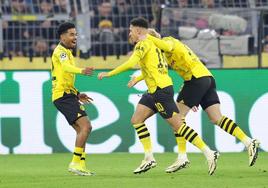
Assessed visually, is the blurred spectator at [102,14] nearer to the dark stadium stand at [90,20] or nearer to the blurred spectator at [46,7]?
the dark stadium stand at [90,20]

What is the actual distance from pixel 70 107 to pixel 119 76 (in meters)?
4.59

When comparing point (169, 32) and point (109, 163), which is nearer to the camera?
point (109, 163)

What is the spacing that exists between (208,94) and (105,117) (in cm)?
436

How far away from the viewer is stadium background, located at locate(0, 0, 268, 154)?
61.4 ft

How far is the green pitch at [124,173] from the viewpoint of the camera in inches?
488

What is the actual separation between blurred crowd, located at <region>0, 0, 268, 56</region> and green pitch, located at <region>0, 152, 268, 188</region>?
9.18 feet

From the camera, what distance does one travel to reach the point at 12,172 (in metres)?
14.6

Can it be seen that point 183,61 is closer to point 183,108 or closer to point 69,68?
point 183,108

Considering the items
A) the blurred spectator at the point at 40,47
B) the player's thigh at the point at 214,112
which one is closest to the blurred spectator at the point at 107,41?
the blurred spectator at the point at 40,47

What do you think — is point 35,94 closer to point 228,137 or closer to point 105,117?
point 105,117

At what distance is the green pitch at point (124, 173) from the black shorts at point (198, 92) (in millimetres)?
942

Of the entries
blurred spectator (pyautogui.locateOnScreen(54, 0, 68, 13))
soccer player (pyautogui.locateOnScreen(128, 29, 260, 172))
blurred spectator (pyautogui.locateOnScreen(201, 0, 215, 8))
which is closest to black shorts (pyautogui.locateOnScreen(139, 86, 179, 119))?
soccer player (pyautogui.locateOnScreen(128, 29, 260, 172))

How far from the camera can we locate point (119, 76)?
62.2 ft

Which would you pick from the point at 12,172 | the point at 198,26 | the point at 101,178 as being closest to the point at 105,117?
the point at 198,26
